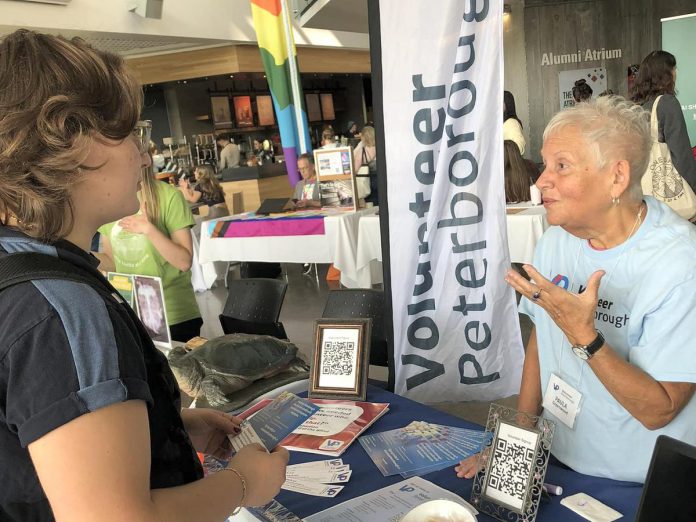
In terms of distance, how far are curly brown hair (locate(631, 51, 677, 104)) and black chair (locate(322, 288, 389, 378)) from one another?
2846 mm

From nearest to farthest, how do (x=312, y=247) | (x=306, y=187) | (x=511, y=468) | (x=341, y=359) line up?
(x=511, y=468) < (x=341, y=359) < (x=312, y=247) < (x=306, y=187)

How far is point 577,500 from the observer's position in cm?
128

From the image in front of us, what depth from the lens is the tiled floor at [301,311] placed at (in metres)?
3.53

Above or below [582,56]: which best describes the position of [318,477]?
below

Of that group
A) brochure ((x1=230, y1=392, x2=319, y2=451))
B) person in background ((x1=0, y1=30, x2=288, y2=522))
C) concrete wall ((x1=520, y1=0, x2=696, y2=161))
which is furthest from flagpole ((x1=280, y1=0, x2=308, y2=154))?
person in background ((x1=0, y1=30, x2=288, y2=522))

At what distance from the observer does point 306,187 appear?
20.4 feet

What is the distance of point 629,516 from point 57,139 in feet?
3.95

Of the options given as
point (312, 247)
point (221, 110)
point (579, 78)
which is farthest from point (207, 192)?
point (221, 110)

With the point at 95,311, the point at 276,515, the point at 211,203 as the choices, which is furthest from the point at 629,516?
the point at 211,203

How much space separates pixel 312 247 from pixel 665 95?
119 inches

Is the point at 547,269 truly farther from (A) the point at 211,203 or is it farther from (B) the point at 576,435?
(A) the point at 211,203

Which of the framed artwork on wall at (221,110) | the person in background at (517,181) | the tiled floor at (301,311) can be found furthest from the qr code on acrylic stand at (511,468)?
the framed artwork on wall at (221,110)

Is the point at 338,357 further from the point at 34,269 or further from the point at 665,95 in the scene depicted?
the point at 665,95

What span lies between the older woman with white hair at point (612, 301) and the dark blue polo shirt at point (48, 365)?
87 cm
